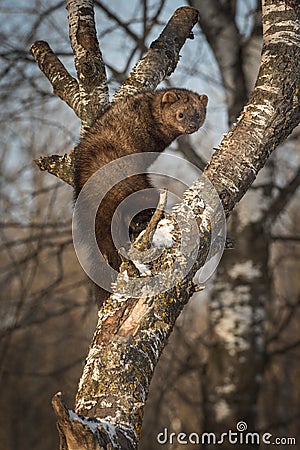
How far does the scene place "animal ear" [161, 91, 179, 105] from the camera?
2.94 m

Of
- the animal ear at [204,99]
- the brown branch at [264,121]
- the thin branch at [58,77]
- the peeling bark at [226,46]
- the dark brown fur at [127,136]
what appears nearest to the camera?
the brown branch at [264,121]

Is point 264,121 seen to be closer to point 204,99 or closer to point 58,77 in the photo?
point 58,77

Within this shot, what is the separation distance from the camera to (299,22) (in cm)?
215

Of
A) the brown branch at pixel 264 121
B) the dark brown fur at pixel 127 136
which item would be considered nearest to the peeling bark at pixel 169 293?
the brown branch at pixel 264 121

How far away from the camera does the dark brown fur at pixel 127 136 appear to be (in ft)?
6.81

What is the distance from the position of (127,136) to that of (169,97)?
700mm

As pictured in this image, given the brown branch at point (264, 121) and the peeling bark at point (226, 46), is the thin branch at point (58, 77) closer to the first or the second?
the brown branch at point (264, 121)

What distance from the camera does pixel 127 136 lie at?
2.35 metres

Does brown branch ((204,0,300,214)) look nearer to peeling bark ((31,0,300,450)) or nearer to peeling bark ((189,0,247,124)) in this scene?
peeling bark ((31,0,300,450))

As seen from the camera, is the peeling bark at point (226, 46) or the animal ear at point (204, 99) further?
the peeling bark at point (226, 46)

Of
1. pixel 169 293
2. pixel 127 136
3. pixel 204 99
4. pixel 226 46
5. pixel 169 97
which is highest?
pixel 226 46

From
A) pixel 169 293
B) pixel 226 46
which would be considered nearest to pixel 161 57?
pixel 169 293

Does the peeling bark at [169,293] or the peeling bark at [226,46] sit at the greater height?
the peeling bark at [226,46]

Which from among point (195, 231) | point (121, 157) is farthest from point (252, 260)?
point (195, 231)
